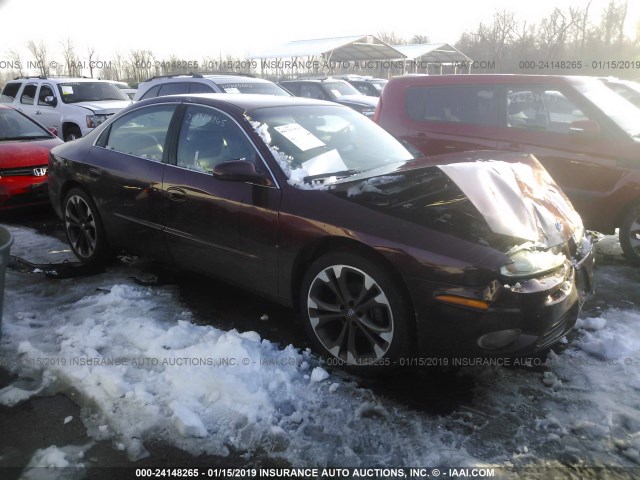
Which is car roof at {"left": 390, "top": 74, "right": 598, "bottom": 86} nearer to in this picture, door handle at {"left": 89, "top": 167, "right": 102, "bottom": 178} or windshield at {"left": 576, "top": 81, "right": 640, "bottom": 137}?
windshield at {"left": 576, "top": 81, "right": 640, "bottom": 137}

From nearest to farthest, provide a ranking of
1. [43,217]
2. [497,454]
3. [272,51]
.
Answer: [497,454], [43,217], [272,51]

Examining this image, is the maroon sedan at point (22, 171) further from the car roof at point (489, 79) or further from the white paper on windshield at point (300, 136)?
the car roof at point (489, 79)

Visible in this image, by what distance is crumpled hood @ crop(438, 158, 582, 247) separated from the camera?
274 centimetres

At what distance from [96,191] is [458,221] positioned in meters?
3.26

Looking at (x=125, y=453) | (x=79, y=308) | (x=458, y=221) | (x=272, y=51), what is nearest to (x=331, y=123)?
(x=458, y=221)

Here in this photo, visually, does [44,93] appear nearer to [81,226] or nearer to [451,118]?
[81,226]

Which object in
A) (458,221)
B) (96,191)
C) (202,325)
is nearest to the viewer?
(458,221)

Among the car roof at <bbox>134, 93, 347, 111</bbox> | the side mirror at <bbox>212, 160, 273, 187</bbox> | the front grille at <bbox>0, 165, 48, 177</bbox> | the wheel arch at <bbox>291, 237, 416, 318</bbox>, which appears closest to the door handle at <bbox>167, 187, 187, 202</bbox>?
A: the side mirror at <bbox>212, 160, 273, 187</bbox>

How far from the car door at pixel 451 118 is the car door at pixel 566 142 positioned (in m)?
0.18

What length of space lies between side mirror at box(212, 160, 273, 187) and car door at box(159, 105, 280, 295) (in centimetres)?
6

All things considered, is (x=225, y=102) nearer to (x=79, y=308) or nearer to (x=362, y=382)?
(x=79, y=308)

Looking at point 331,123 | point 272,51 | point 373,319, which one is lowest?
point 373,319

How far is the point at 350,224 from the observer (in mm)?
2844

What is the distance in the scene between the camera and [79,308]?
3750 mm
